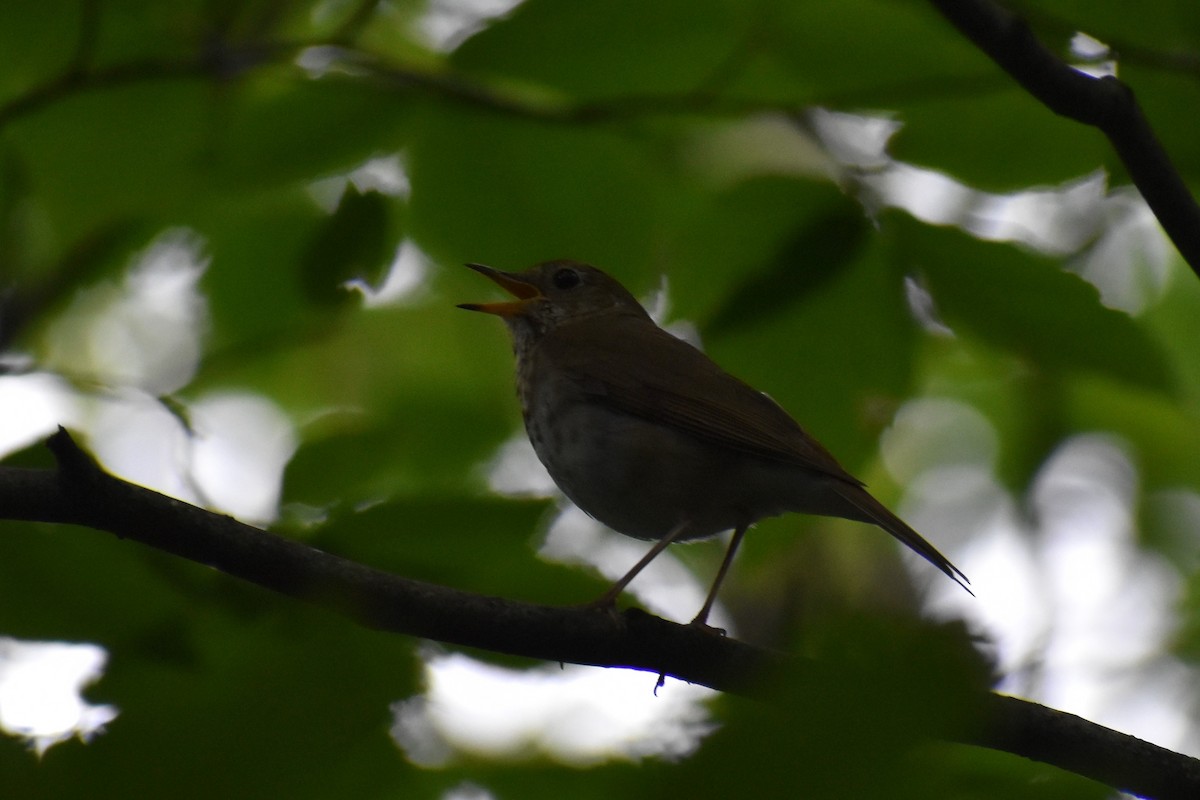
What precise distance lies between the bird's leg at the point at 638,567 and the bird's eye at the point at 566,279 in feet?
3.90

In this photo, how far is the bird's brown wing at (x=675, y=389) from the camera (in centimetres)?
382

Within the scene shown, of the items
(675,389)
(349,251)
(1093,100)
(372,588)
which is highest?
(675,389)

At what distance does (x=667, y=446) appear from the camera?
4.14m

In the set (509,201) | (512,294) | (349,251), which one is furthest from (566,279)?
(349,251)

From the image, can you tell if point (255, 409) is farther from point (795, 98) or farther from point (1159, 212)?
point (1159, 212)

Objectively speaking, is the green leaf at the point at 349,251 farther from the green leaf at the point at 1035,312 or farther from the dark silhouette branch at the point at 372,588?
the green leaf at the point at 1035,312

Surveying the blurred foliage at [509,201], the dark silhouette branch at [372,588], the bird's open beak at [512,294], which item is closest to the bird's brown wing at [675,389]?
the bird's open beak at [512,294]

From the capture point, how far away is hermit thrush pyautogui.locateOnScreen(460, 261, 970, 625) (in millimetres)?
3871

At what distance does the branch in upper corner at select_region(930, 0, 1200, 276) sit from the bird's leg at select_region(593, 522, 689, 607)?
1282 millimetres

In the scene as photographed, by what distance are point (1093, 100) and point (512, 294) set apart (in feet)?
9.17

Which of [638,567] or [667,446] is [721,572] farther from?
[638,567]

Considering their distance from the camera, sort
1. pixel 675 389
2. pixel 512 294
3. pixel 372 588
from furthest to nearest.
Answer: pixel 512 294 → pixel 675 389 → pixel 372 588

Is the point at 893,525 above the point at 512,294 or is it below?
below

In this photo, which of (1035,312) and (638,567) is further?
(638,567)
